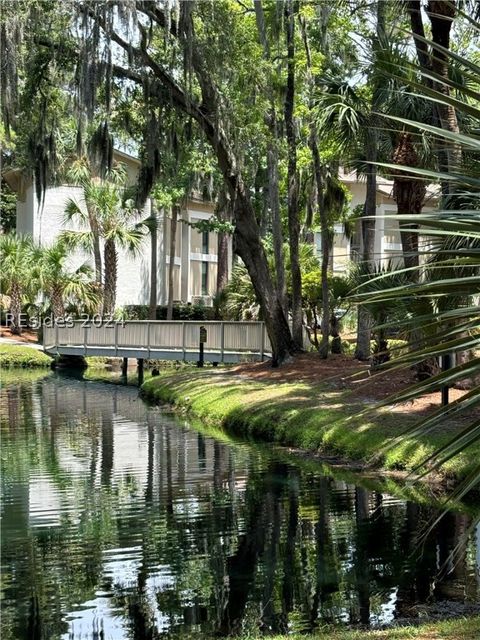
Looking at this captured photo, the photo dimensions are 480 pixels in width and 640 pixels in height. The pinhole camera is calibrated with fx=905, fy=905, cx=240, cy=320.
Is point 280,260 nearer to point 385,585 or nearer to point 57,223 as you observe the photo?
point 385,585

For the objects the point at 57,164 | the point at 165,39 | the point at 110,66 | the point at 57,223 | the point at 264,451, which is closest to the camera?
the point at 264,451

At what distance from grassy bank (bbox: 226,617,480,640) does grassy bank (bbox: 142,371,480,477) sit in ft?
12.3

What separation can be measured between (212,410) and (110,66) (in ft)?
22.9

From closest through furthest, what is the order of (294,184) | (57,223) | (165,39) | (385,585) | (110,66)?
1. (385,585)
2. (110,66)
3. (165,39)
4. (294,184)
5. (57,223)

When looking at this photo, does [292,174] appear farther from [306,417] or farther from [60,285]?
[60,285]

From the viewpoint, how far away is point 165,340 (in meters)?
26.5

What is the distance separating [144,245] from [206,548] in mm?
33578

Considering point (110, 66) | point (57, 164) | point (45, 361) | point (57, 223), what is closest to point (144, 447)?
point (110, 66)

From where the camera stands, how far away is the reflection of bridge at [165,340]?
79.5 feet

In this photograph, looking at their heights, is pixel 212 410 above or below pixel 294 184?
below

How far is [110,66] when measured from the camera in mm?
17281

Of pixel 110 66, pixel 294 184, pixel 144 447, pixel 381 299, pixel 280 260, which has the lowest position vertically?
pixel 144 447

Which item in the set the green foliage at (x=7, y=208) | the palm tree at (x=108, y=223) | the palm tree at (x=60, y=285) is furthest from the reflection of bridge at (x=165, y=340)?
the green foliage at (x=7, y=208)

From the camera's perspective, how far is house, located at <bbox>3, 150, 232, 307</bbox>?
131ft
